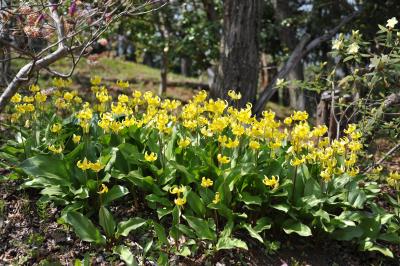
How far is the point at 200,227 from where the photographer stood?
3205mm

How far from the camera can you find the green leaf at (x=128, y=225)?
313 cm

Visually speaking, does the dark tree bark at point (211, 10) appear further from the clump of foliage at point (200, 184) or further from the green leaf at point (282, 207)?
the green leaf at point (282, 207)

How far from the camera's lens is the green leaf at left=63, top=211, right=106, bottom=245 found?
10.0 ft

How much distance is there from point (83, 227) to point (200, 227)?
76 centimetres

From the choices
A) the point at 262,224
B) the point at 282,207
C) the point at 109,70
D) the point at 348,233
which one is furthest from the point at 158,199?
the point at 109,70

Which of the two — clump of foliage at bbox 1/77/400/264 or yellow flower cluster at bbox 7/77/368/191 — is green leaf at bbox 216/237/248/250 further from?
yellow flower cluster at bbox 7/77/368/191

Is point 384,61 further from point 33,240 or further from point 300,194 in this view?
point 33,240

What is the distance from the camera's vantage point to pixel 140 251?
319cm

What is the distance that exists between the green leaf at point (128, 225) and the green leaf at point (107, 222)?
43 millimetres

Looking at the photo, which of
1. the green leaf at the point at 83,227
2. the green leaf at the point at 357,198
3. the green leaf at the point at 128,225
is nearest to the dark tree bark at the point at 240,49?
the green leaf at the point at 357,198

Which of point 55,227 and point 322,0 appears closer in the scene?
point 55,227

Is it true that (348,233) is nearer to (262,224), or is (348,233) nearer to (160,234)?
(262,224)

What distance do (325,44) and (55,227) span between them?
8117 mm

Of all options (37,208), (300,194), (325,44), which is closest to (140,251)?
(37,208)
